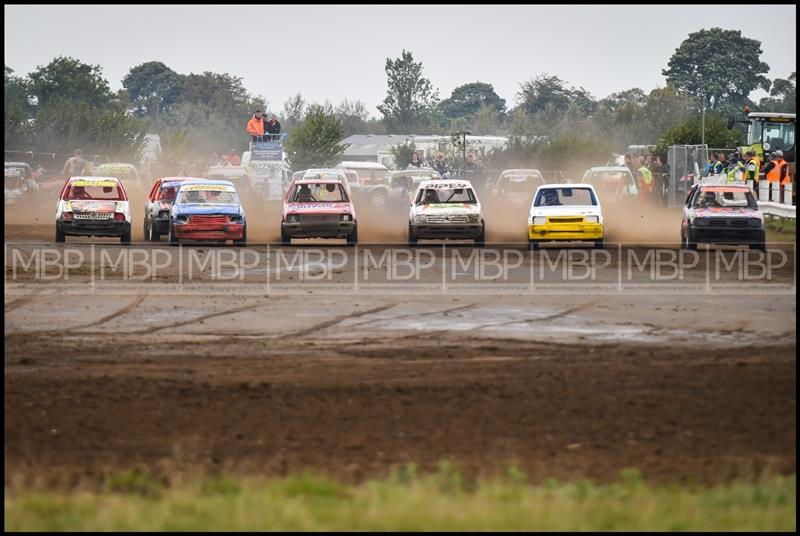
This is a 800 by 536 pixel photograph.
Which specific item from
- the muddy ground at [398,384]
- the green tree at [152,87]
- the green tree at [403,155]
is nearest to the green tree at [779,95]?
the green tree at [403,155]

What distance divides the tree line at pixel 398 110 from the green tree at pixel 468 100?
13 cm

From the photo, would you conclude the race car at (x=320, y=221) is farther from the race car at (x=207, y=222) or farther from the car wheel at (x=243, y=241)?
the race car at (x=207, y=222)

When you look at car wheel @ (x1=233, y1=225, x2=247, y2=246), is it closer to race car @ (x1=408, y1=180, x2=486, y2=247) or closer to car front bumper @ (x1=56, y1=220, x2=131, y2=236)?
car front bumper @ (x1=56, y1=220, x2=131, y2=236)

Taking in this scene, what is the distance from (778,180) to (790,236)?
4.93m

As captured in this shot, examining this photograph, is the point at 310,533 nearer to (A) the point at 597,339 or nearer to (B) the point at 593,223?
(A) the point at 597,339

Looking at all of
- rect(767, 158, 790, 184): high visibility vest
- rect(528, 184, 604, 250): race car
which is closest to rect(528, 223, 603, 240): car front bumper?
rect(528, 184, 604, 250): race car

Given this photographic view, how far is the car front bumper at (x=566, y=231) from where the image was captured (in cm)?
2898

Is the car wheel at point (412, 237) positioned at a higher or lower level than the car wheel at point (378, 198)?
lower

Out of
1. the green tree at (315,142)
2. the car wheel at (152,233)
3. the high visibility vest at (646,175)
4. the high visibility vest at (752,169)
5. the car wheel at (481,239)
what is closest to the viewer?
the car wheel at (481,239)

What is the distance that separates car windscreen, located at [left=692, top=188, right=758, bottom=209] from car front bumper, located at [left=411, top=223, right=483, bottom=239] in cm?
474

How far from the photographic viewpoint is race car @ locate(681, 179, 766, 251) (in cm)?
2853

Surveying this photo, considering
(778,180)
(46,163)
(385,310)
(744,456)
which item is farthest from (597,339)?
(46,163)

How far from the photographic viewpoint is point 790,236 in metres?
32.7

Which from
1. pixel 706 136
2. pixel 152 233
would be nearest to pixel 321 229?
pixel 152 233
